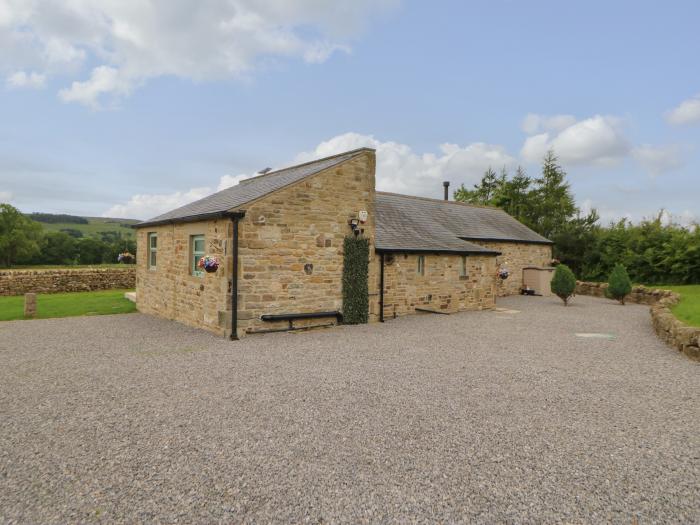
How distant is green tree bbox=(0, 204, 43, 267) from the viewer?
50.7m

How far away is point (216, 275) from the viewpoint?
10898 millimetres

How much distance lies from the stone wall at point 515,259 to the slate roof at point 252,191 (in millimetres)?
11013

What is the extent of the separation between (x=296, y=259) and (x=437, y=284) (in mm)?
6492

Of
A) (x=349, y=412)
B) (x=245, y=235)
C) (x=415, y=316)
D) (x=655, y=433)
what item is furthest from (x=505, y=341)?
(x=245, y=235)

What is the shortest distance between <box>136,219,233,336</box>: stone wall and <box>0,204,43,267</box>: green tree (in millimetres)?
47394

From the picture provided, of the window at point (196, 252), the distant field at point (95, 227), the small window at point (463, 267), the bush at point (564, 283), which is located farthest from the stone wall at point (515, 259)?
the distant field at point (95, 227)

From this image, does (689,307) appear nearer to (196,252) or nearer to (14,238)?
(196,252)

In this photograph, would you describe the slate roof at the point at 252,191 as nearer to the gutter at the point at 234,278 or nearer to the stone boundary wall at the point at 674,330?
the gutter at the point at 234,278

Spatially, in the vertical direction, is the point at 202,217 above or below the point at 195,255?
above

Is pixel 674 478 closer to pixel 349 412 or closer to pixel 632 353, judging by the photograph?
pixel 349 412

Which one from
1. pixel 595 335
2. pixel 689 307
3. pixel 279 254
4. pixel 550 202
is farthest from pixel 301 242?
pixel 550 202


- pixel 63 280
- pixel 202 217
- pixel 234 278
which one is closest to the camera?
pixel 234 278

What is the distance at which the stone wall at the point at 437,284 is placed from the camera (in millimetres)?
14344

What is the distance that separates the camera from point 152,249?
1537cm
